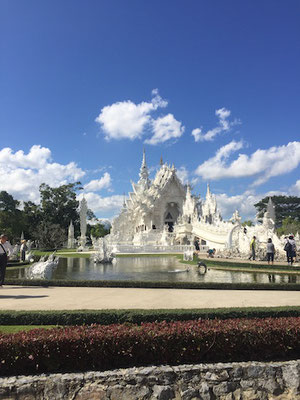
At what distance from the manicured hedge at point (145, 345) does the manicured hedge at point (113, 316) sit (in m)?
0.89

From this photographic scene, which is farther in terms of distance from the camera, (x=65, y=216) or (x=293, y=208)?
(x=293, y=208)

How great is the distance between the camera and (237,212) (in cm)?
2602

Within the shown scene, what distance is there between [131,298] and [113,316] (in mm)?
2403

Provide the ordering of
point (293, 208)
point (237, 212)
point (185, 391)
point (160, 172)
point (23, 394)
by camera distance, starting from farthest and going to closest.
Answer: point (293, 208) → point (160, 172) → point (237, 212) → point (185, 391) → point (23, 394)

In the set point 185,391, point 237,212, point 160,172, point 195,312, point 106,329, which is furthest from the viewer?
point 160,172

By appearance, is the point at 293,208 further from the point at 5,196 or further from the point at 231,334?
the point at 231,334

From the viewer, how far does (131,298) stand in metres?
8.68

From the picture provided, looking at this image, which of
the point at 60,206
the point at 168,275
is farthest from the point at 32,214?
the point at 168,275

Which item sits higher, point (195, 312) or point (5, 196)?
point (5, 196)

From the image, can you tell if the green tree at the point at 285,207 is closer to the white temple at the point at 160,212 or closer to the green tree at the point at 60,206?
the white temple at the point at 160,212

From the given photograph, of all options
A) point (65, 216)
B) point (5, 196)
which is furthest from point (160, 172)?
point (5, 196)

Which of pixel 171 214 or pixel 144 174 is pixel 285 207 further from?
pixel 144 174

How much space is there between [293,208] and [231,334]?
68.4 meters

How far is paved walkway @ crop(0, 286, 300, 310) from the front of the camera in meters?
7.72
